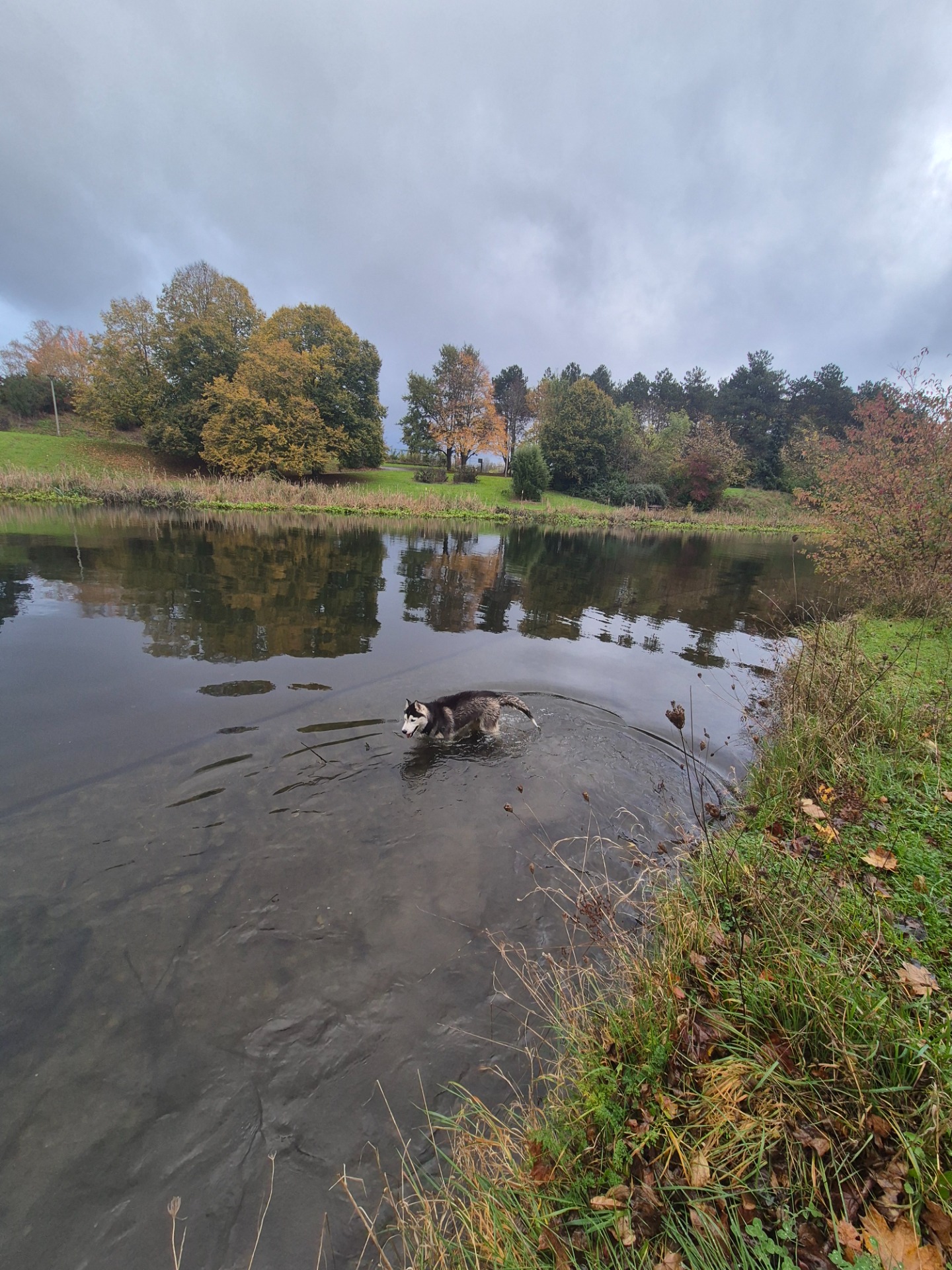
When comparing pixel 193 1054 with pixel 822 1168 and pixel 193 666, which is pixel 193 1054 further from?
pixel 193 666

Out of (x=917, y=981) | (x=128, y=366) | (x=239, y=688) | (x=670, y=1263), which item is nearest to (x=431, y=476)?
(x=128, y=366)

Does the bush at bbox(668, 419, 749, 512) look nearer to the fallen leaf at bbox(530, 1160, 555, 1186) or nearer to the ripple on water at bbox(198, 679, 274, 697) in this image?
the ripple on water at bbox(198, 679, 274, 697)

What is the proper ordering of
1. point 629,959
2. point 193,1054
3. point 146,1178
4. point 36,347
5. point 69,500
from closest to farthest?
point 146,1178 → point 193,1054 → point 629,959 → point 69,500 → point 36,347

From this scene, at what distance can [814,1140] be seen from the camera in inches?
71.1

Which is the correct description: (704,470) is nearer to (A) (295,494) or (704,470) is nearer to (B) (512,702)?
(A) (295,494)

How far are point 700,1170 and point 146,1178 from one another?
8.18 feet

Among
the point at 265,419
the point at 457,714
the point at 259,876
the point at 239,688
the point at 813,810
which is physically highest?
the point at 265,419

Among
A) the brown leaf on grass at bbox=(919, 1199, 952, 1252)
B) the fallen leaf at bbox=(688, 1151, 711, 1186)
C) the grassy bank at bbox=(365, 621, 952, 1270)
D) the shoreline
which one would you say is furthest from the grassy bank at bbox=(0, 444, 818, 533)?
the brown leaf on grass at bbox=(919, 1199, 952, 1252)

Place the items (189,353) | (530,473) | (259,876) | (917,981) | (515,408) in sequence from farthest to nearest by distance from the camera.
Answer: (515,408), (530,473), (189,353), (259,876), (917,981)

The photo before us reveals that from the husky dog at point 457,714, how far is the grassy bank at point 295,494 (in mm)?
30151

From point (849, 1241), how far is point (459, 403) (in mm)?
62527

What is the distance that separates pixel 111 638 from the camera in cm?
898

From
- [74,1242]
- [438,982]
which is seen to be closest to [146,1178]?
[74,1242]

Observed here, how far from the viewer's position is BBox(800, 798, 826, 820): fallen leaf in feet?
13.0
